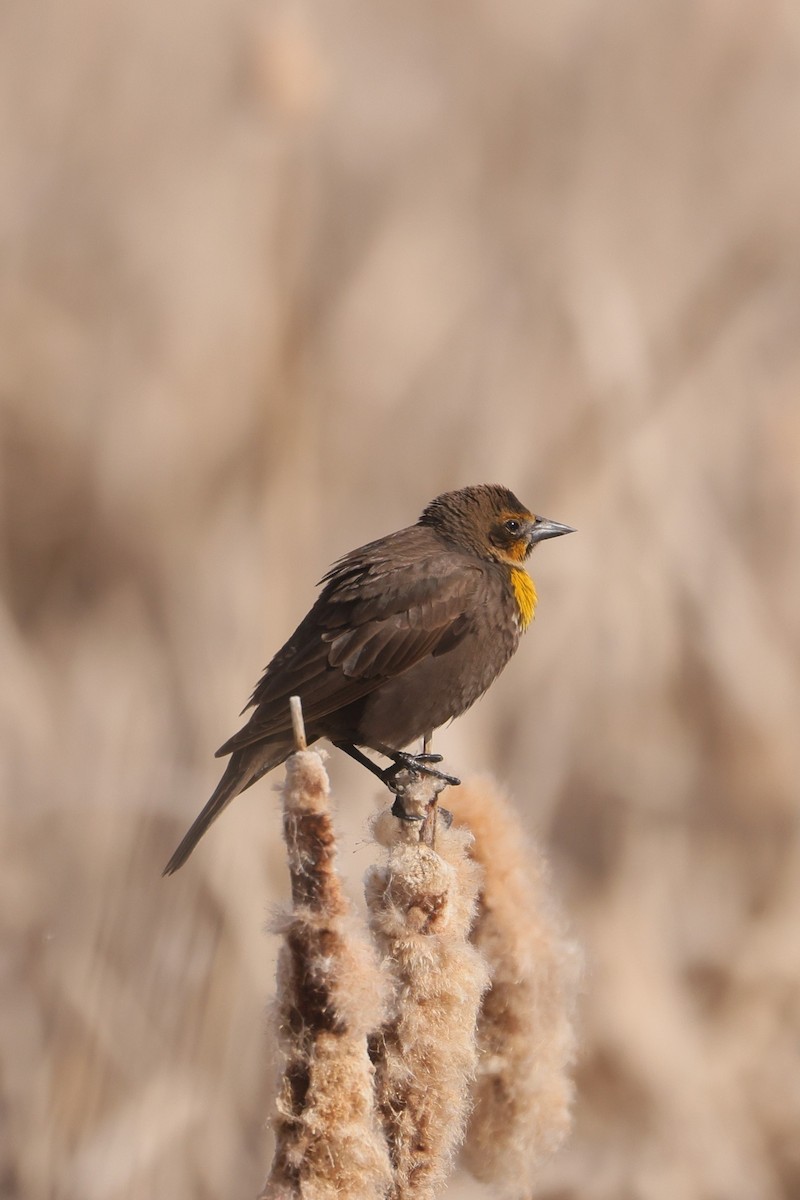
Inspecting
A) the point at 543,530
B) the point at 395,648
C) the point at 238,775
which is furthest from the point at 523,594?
the point at 238,775

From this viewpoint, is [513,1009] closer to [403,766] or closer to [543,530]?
[403,766]

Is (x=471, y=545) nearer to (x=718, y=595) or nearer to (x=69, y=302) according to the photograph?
(x=718, y=595)

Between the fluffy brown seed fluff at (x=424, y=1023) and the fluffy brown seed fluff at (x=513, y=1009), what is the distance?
287 millimetres

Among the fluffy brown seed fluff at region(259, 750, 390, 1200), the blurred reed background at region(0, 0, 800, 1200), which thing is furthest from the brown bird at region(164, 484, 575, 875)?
the fluffy brown seed fluff at region(259, 750, 390, 1200)

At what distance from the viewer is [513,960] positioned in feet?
5.95

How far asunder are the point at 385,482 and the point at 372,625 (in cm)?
103

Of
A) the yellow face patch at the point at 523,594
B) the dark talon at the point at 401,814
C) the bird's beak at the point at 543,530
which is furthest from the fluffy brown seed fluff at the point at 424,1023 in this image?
the bird's beak at the point at 543,530

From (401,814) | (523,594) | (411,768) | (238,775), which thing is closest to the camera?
(401,814)

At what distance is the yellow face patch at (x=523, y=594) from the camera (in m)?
2.53

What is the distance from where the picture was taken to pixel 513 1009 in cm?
186

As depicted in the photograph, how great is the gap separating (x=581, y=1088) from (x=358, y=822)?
88 centimetres

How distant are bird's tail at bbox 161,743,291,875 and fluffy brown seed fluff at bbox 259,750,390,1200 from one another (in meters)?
0.77

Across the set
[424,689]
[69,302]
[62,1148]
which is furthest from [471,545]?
[62,1148]

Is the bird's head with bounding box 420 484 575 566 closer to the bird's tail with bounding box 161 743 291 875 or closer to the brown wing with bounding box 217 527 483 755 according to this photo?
the brown wing with bounding box 217 527 483 755
